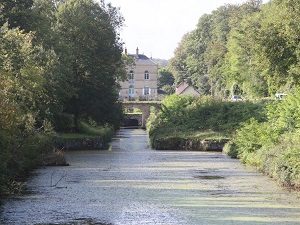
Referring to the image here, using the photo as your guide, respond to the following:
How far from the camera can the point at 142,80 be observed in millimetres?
141375

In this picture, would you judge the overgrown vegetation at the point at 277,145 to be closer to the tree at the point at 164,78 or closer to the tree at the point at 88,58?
the tree at the point at 88,58

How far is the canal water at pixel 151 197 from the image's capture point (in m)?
21.5

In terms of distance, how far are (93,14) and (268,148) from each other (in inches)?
1176

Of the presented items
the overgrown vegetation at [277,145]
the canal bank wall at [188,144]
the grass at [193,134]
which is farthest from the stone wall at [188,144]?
the overgrown vegetation at [277,145]

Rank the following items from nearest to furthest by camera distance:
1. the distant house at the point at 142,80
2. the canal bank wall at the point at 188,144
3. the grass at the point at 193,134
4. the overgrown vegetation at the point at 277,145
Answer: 1. the overgrown vegetation at the point at 277,145
2. the canal bank wall at the point at 188,144
3. the grass at the point at 193,134
4. the distant house at the point at 142,80

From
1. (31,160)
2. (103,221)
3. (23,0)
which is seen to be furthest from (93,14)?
(103,221)

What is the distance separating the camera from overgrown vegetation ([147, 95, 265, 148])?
195ft

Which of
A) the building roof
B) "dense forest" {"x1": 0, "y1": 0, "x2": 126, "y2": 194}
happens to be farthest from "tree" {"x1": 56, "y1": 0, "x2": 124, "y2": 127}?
the building roof

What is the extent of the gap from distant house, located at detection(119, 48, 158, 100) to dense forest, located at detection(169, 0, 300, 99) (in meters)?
7.61

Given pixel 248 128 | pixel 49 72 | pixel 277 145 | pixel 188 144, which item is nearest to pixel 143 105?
pixel 188 144

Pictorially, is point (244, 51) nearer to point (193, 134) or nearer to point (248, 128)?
point (193, 134)

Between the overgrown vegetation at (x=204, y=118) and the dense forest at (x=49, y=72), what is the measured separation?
19.1 feet

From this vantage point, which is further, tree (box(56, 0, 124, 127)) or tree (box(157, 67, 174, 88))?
tree (box(157, 67, 174, 88))

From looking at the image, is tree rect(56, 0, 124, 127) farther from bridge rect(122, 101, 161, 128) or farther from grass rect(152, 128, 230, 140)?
bridge rect(122, 101, 161, 128)
